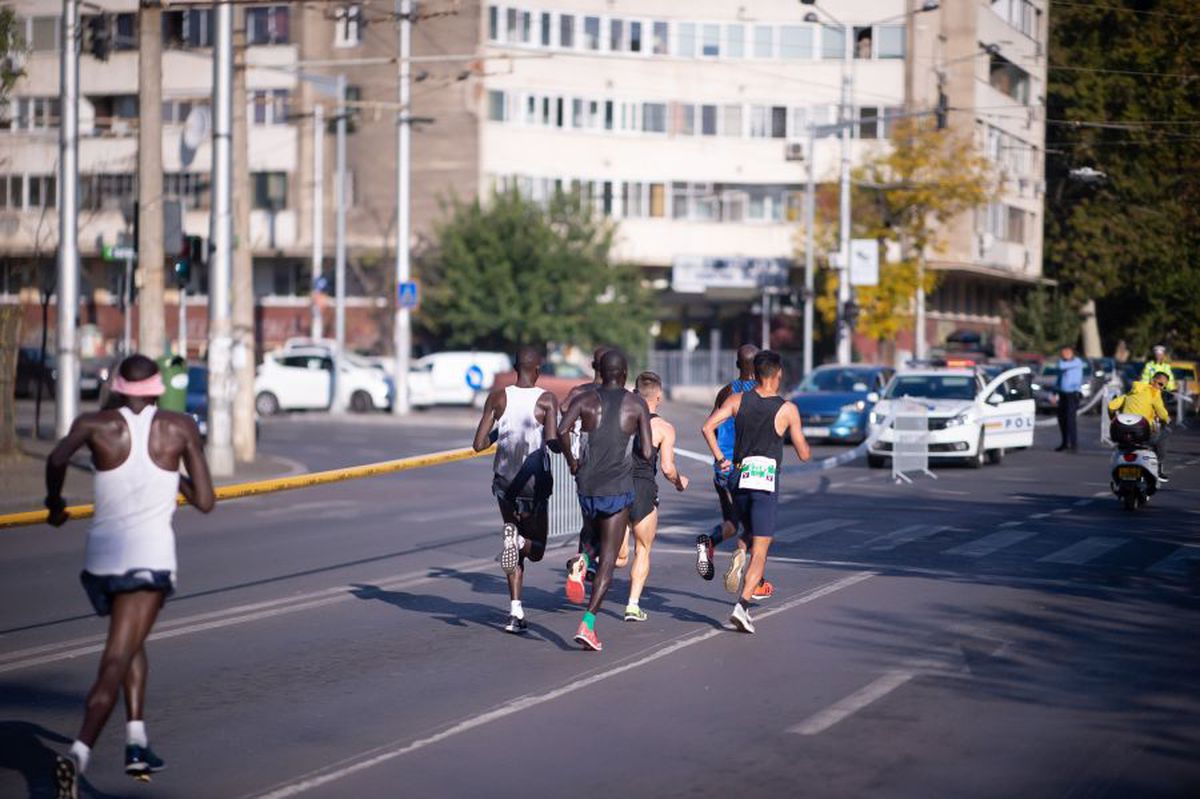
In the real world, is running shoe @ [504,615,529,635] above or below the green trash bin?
below

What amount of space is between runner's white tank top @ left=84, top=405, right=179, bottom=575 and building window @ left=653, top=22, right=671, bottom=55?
61475mm

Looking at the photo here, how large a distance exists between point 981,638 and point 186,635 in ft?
17.4

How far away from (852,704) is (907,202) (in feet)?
179

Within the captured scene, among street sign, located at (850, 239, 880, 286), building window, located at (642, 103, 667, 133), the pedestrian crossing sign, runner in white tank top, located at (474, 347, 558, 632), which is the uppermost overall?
building window, located at (642, 103, 667, 133)

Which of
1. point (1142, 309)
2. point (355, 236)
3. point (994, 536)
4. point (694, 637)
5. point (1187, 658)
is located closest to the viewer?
point (1187, 658)

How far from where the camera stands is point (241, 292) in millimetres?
31422

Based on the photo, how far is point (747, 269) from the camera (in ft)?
225

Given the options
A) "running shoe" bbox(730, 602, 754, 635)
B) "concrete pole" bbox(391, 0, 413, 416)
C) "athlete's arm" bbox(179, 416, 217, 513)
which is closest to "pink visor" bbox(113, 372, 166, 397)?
"athlete's arm" bbox(179, 416, 217, 513)

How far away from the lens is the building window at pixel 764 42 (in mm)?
68500

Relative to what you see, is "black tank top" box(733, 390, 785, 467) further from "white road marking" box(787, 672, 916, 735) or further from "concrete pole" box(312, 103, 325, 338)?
"concrete pole" box(312, 103, 325, 338)

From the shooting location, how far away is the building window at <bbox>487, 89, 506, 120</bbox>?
64938mm

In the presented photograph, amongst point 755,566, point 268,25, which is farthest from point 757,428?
point 268,25

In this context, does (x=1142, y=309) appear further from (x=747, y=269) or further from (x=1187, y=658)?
(x=1187, y=658)

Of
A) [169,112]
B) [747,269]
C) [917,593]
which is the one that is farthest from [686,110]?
[917,593]
